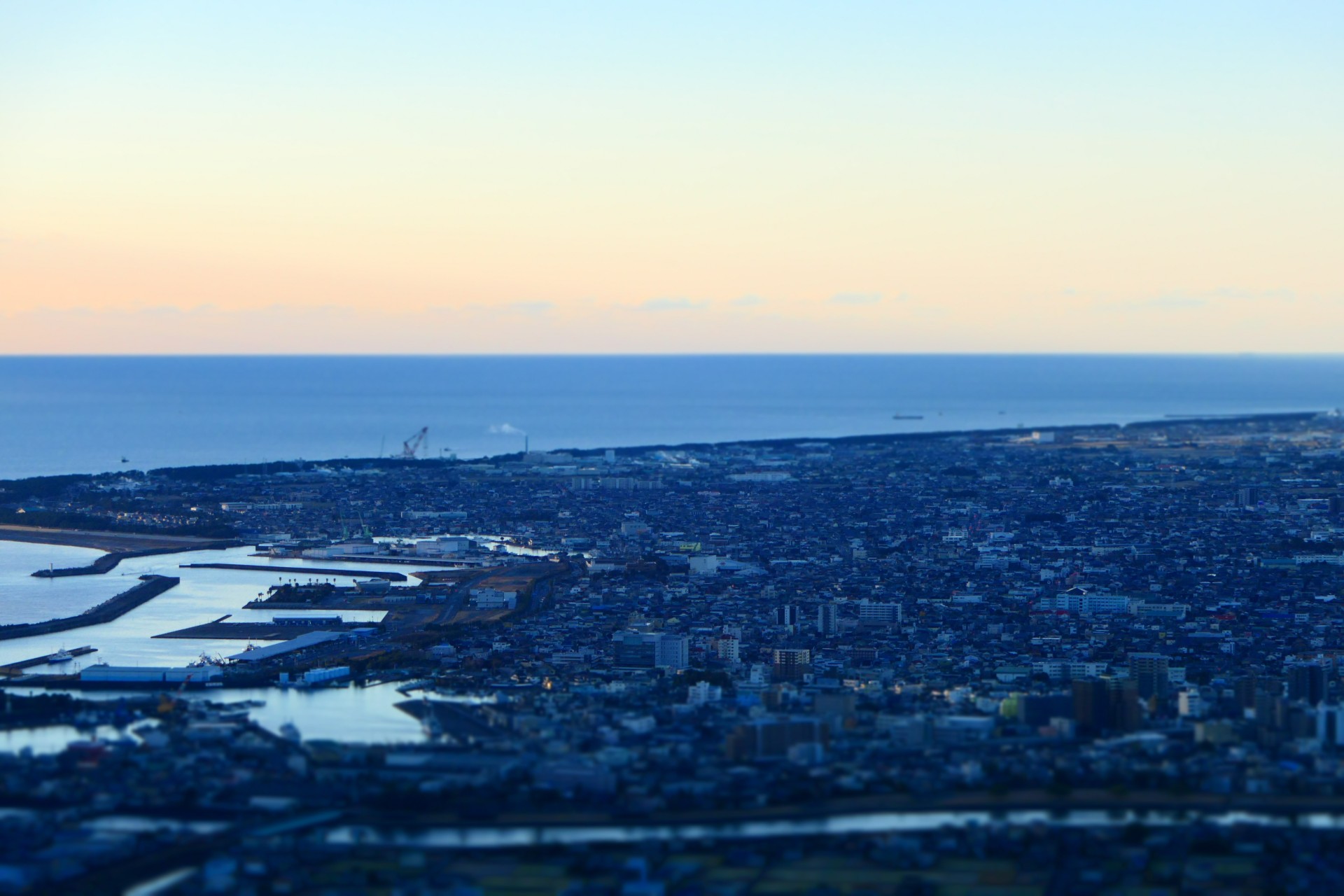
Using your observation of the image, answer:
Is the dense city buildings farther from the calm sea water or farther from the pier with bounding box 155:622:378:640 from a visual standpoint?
the calm sea water

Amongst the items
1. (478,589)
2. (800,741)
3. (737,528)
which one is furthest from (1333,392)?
(800,741)

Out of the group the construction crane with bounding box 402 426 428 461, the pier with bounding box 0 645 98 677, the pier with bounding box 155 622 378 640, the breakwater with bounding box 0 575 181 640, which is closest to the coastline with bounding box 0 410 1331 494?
the construction crane with bounding box 402 426 428 461

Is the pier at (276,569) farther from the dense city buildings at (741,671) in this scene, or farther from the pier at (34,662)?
the pier at (34,662)

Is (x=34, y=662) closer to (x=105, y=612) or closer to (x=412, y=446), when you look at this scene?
(x=105, y=612)

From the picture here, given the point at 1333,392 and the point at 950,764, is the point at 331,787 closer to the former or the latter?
the point at 950,764

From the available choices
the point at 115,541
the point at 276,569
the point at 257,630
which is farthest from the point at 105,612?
the point at 115,541
